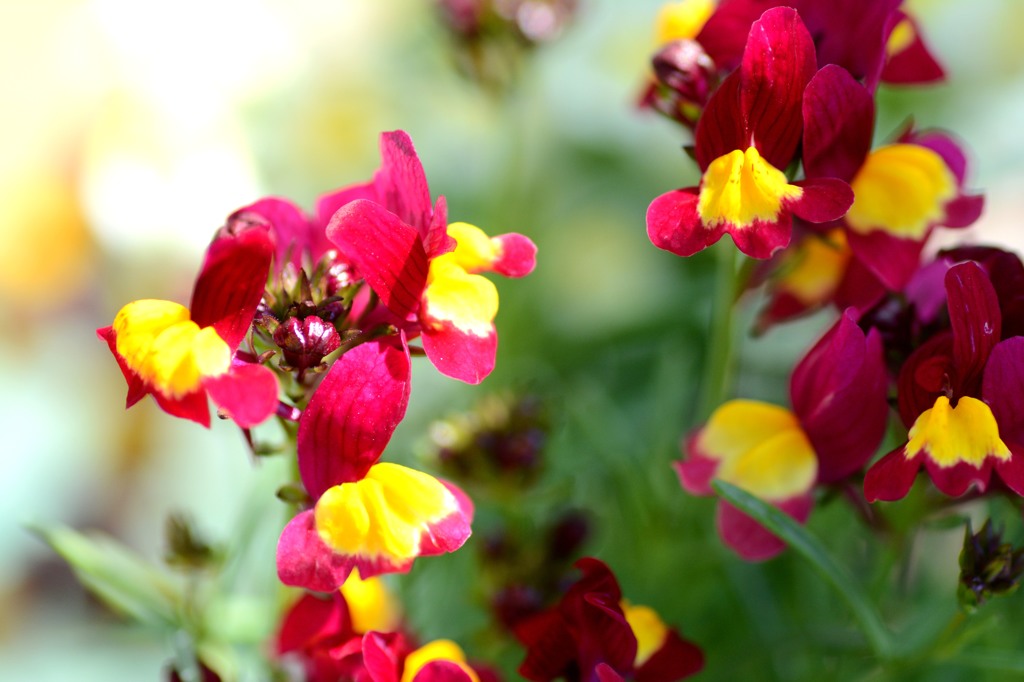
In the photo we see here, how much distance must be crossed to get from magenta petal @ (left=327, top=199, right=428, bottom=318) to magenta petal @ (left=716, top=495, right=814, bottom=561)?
18cm

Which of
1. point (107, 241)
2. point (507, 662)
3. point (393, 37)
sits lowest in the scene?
point (507, 662)

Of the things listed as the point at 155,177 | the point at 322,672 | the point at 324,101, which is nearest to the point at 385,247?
the point at 322,672

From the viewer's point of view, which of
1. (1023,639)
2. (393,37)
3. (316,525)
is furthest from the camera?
(393,37)

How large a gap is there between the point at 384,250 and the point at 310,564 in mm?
120

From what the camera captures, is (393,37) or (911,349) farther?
(393,37)

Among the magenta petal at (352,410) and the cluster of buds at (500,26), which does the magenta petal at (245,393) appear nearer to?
the magenta petal at (352,410)

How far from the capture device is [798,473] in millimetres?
487

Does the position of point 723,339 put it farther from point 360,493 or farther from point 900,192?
point 360,493

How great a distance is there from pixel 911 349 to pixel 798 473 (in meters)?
0.08

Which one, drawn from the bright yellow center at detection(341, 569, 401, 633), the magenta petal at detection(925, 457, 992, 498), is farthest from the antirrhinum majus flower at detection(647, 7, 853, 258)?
the bright yellow center at detection(341, 569, 401, 633)

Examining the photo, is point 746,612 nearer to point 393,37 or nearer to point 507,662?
point 507,662

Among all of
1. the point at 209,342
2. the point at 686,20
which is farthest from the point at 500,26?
the point at 209,342

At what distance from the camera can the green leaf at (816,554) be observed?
0.44 metres

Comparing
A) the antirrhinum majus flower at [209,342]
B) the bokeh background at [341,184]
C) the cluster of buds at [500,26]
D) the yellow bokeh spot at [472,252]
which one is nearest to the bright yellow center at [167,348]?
the antirrhinum majus flower at [209,342]
